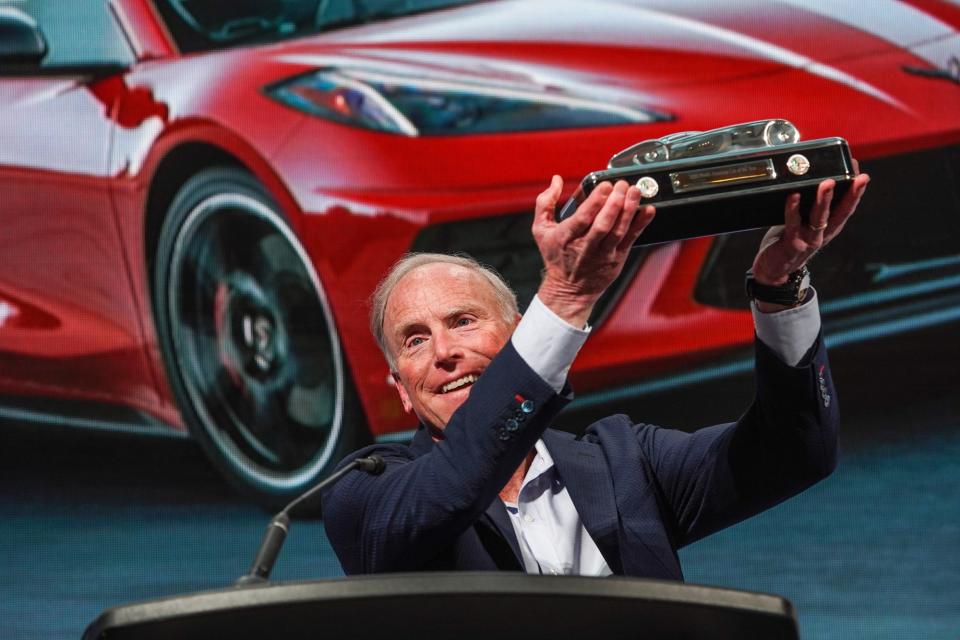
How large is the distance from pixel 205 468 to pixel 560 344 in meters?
1.88

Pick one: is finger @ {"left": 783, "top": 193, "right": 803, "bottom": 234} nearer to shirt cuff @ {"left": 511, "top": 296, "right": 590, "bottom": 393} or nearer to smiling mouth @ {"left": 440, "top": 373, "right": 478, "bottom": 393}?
shirt cuff @ {"left": 511, "top": 296, "right": 590, "bottom": 393}

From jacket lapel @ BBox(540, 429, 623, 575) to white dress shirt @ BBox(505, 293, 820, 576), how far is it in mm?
27

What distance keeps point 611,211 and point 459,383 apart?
17.9 inches

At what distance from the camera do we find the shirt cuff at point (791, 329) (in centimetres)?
148

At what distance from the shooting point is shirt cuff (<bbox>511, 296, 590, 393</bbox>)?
129 cm

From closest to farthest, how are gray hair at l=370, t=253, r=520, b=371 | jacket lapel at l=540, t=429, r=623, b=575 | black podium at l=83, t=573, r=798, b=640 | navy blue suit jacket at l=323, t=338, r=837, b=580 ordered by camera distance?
black podium at l=83, t=573, r=798, b=640 < navy blue suit jacket at l=323, t=338, r=837, b=580 < jacket lapel at l=540, t=429, r=623, b=575 < gray hair at l=370, t=253, r=520, b=371

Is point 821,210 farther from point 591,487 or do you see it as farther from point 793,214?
point 591,487

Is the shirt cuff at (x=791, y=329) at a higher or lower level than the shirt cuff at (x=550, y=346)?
lower

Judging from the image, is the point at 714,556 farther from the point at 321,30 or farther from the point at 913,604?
the point at 321,30

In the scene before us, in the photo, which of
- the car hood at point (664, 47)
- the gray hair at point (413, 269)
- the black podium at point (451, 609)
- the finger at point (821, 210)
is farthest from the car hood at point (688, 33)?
the black podium at point (451, 609)

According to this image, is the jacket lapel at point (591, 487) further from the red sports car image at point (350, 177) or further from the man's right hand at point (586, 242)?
the red sports car image at point (350, 177)

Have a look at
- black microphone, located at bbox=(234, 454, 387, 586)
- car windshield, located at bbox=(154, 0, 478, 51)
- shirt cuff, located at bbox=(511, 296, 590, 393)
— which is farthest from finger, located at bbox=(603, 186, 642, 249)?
car windshield, located at bbox=(154, 0, 478, 51)

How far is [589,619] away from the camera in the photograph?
96 centimetres

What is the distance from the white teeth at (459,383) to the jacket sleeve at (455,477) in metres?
0.13
